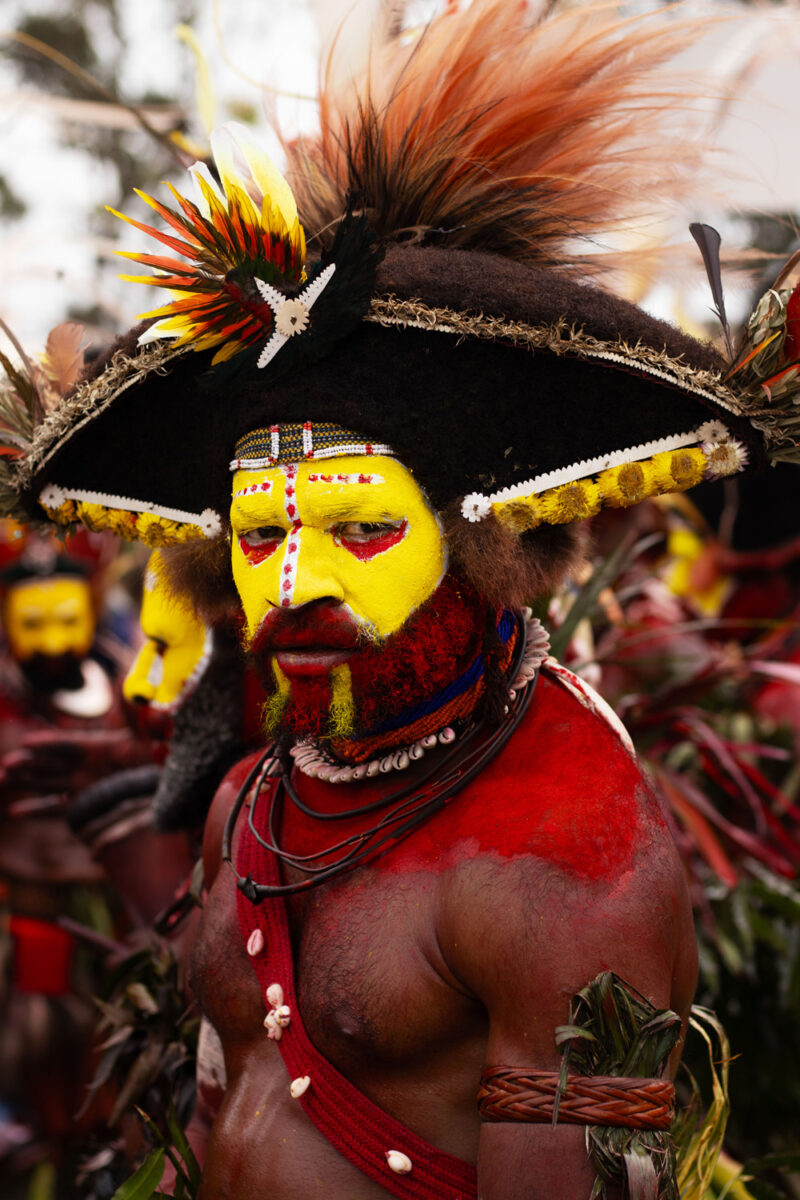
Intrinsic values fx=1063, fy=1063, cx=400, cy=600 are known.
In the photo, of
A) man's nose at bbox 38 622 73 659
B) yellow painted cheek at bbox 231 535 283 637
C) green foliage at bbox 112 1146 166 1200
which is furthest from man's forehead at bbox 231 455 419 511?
man's nose at bbox 38 622 73 659

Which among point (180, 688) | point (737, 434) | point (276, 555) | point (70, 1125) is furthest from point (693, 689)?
point (70, 1125)

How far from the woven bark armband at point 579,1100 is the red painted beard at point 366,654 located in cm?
64

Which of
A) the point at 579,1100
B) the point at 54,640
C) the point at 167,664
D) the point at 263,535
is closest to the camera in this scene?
the point at 579,1100

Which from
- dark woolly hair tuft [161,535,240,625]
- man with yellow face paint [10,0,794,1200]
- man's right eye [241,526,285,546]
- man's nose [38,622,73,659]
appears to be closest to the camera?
man with yellow face paint [10,0,794,1200]

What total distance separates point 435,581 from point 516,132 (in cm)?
88

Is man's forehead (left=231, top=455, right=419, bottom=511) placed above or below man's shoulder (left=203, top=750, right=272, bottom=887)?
above

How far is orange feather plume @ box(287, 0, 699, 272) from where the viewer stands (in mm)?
1986

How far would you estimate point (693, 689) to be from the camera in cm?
376

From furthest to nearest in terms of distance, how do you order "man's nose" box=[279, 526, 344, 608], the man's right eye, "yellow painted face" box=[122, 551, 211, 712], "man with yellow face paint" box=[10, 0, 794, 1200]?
"yellow painted face" box=[122, 551, 211, 712], the man's right eye, "man's nose" box=[279, 526, 344, 608], "man with yellow face paint" box=[10, 0, 794, 1200]

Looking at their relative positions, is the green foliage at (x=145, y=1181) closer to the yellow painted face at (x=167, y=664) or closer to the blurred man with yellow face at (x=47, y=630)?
the yellow painted face at (x=167, y=664)

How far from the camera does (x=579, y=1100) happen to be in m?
1.55

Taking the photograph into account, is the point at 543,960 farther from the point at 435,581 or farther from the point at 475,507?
the point at 475,507

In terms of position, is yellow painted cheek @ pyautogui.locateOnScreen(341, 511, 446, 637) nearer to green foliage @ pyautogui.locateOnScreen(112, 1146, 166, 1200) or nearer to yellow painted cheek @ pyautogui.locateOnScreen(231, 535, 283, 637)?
yellow painted cheek @ pyautogui.locateOnScreen(231, 535, 283, 637)

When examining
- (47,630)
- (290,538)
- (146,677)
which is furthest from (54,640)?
(290,538)
